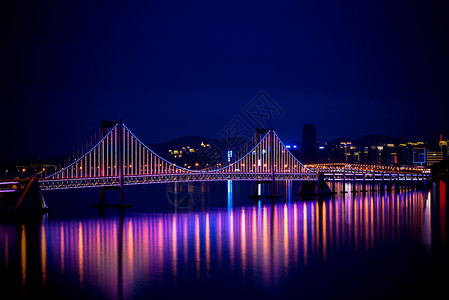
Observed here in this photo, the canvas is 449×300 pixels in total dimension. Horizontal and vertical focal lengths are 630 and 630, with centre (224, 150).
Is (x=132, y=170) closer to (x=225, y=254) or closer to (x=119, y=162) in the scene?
(x=119, y=162)

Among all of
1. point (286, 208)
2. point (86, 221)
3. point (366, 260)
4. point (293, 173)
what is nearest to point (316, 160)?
point (293, 173)

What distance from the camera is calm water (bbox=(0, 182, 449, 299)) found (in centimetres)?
2033

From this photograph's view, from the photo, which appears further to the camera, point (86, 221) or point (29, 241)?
point (86, 221)

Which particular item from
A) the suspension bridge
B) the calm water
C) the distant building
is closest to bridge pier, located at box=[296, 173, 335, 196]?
the suspension bridge

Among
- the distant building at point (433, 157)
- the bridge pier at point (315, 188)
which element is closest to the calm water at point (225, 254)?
the bridge pier at point (315, 188)

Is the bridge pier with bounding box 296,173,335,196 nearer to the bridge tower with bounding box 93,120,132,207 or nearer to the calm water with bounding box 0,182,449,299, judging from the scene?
the calm water with bounding box 0,182,449,299

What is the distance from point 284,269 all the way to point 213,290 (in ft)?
13.0

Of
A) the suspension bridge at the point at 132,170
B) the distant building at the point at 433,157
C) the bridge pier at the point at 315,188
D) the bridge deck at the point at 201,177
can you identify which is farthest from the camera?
the distant building at the point at 433,157

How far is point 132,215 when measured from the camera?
40812 millimetres

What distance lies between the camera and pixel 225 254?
2614 centimetres

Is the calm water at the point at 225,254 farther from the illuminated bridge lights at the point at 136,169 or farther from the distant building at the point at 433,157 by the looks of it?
the distant building at the point at 433,157

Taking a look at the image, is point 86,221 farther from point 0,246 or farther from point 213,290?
point 213,290

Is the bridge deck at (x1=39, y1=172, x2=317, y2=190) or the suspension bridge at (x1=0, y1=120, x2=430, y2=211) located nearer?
the suspension bridge at (x1=0, y1=120, x2=430, y2=211)

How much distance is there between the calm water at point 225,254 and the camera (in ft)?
66.7
